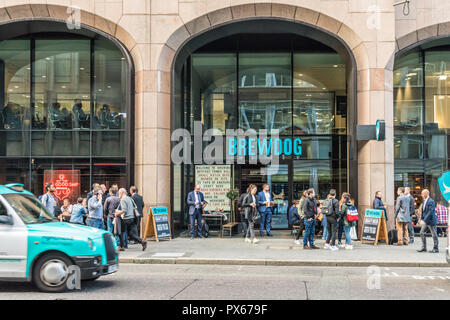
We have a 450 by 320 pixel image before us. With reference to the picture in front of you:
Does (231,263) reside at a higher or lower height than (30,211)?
lower

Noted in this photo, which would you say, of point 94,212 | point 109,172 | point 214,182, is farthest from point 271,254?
point 109,172

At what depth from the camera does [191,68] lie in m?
22.2

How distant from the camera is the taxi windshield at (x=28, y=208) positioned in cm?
965

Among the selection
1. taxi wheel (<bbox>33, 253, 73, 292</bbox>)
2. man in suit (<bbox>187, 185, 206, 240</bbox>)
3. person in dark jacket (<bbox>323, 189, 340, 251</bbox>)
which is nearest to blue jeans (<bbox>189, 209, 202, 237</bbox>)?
man in suit (<bbox>187, 185, 206, 240</bbox>)

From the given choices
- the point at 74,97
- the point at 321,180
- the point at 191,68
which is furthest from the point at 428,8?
the point at 74,97

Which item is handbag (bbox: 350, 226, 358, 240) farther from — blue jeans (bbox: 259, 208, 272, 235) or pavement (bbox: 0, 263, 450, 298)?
pavement (bbox: 0, 263, 450, 298)

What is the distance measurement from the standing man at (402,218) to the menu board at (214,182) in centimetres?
689

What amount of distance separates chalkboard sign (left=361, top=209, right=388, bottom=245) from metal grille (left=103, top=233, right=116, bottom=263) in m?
9.93

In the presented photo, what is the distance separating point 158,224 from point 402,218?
773 centimetres

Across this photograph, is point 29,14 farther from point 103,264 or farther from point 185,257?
point 103,264

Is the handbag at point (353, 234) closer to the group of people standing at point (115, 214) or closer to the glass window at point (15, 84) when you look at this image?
the group of people standing at point (115, 214)

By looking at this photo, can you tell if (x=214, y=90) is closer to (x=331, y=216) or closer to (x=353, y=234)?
(x=353, y=234)

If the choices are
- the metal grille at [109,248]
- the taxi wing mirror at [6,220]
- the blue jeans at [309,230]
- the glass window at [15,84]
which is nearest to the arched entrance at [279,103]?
the blue jeans at [309,230]

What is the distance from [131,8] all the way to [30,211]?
10.5 meters
